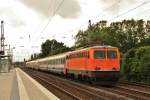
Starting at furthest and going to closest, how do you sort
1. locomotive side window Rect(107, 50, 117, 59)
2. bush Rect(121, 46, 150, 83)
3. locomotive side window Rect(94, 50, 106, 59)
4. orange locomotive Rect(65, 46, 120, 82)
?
bush Rect(121, 46, 150, 83), locomotive side window Rect(107, 50, 117, 59), locomotive side window Rect(94, 50, 106, 59), orange locomotive Rect(65, 46, 120, 82)

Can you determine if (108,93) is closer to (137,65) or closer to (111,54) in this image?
(111,54)

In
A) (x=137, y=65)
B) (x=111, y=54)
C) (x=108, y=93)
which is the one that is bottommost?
(x=108, y=93)

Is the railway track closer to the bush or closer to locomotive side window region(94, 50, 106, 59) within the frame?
locomotive side window region(94, 50, 106, 59)

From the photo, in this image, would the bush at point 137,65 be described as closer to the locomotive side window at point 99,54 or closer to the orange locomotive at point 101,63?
the orange locomotive at point 101,63

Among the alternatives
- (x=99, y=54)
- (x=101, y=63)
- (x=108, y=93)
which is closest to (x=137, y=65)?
(x=99, y=54)

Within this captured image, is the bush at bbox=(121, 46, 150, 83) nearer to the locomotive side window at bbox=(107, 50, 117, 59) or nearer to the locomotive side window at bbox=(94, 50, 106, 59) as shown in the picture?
the locomotive side window at bbox=(107, 50, 117, 59)

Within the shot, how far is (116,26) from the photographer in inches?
4190

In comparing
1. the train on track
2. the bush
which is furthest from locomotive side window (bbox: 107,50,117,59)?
the bush

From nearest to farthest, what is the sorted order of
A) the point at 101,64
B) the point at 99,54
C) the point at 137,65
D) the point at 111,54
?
the point at 101,64 < the point at 99,54 < the point at 111,54 < the point at 137,65

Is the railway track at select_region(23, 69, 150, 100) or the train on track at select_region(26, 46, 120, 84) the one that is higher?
the train on track at select_region(26, 46, 120, 84)

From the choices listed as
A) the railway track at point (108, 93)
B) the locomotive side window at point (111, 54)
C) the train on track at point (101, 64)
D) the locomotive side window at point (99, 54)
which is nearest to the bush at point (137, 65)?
the locomotive side window at point (111, 54)

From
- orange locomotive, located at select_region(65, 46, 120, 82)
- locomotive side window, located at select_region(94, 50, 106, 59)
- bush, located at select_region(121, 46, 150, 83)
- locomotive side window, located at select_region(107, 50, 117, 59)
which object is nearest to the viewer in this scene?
orange locomotive, located at select_region(65, 46, 120, 82)

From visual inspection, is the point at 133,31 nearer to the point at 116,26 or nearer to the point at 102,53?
the point at 116,26

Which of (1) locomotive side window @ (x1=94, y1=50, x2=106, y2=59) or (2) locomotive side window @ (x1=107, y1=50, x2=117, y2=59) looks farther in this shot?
(2) locomotive side window @ (x1=107, y1=50, x2=117, y2=59)
